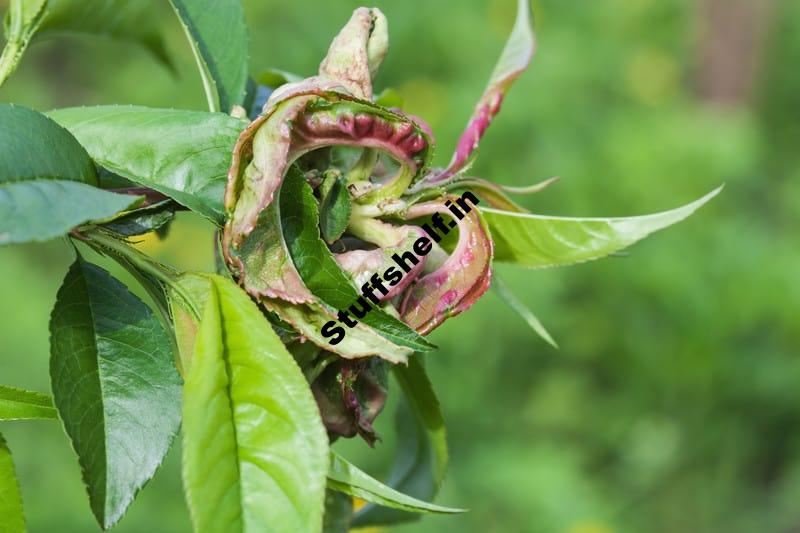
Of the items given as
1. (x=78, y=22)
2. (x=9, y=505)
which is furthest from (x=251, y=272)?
(x=78, y=22)

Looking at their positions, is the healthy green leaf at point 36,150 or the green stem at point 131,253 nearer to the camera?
the healthy green leaf at point 36,150

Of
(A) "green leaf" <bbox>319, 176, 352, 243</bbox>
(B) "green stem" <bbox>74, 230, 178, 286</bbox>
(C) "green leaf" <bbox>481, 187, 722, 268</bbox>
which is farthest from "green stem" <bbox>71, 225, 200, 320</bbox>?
(C) "green leaf" <bbox>481, 187, 722, 268</bbox>

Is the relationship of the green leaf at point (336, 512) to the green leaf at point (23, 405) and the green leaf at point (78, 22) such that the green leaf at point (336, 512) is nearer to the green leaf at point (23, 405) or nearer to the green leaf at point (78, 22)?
the green leaf at point (23, 405)

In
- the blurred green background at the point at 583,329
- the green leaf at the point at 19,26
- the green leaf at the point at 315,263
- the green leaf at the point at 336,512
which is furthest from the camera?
the blurred green background at the point at 583,329

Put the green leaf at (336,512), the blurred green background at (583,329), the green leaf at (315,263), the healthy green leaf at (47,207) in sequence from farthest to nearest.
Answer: the blurred green background at (583,329), the green leaf at (336,512), the green leaf at (315,263), the healthy green leaf at (47,207)

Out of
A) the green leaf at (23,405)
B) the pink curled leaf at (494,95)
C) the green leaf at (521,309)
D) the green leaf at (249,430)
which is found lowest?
the green leaf at (23,405)

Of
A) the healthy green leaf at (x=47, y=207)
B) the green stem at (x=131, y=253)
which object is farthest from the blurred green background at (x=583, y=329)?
the healthy green leaf at (x=47, y=207)

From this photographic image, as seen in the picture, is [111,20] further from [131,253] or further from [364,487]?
[364,487]
